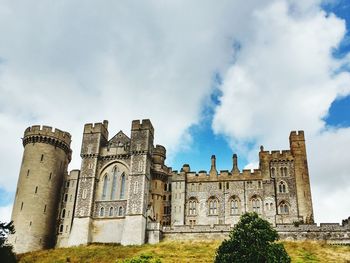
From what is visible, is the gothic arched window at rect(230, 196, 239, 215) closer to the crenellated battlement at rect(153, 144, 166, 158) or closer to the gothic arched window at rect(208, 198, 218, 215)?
the gothic arched window at rect(208, 198, 218, 215)

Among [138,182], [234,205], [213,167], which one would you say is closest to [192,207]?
[234,205]

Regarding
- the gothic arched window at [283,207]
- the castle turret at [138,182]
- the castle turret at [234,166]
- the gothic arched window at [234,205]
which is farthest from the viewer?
the castle turret at [234,166]

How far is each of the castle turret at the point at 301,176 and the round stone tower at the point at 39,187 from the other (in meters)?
36.6

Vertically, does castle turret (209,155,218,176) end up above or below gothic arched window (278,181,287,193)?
above

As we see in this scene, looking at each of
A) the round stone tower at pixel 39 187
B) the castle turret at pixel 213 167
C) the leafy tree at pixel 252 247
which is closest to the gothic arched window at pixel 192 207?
the castle turret at pixel 213 167

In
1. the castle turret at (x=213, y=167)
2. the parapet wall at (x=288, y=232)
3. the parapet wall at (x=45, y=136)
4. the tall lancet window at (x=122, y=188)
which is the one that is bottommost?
the parapet wall at (x=288, y=232)

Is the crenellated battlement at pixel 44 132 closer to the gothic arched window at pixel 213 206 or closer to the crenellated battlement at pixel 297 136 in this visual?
the gothic arched window at pixel 213 206

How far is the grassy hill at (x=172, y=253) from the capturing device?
47375 millimetres

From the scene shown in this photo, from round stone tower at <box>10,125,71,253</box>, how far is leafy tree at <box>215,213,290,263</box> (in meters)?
35.8

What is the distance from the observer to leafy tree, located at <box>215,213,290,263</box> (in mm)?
34531

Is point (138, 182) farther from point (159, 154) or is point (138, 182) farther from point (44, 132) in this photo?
point (44, 132)

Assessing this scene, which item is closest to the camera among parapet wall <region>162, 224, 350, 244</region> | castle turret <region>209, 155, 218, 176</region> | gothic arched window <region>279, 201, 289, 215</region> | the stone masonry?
parapet wall <region>162, 224, 350, 244</region>

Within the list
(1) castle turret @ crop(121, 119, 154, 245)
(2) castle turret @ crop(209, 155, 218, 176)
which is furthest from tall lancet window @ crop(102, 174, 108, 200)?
(2) castle turret @ crop(209, 155, 218, 176)

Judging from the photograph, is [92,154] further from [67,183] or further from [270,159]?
[270,159]
